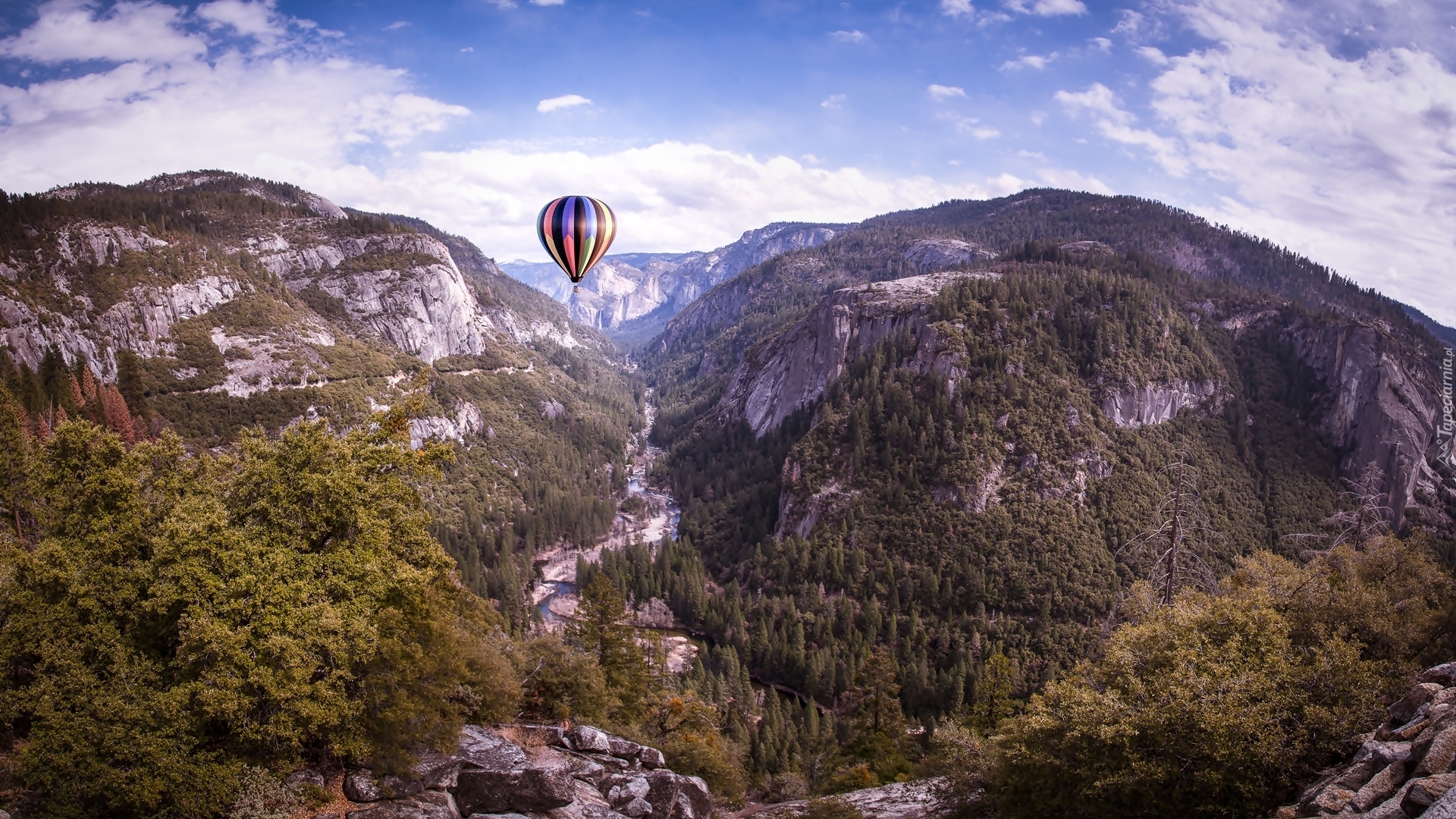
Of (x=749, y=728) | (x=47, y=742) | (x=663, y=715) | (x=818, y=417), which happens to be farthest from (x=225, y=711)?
(x=818, y=417)

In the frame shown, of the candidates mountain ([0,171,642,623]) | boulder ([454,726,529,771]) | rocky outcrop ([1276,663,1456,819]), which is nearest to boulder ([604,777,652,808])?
boulder ([454,726,529,771])

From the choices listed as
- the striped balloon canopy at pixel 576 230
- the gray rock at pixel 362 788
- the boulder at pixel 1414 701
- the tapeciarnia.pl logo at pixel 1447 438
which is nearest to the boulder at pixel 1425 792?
the boulder at pixel 1414 701

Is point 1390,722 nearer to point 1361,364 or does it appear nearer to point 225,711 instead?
point 225,711

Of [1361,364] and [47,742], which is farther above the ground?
[1361,364]

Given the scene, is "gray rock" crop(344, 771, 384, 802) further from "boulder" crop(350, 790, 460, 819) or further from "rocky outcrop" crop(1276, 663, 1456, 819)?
"rocky outcrop" crop(1276, 663, 1456, 819)

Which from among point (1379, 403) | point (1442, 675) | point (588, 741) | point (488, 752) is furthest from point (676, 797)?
point (1379, 403)

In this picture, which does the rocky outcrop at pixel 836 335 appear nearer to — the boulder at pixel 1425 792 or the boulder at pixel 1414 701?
the boulder at pixel 1414 701
